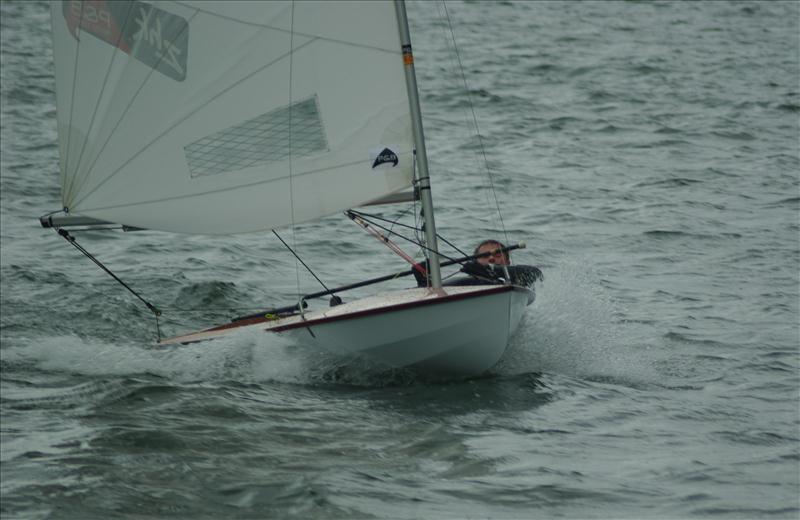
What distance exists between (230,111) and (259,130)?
0.27 m

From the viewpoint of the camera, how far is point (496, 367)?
31.2ft

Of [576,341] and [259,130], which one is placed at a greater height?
[259,130]

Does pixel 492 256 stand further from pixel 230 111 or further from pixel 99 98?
pixel 99 98

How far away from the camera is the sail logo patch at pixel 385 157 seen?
8.91 meters

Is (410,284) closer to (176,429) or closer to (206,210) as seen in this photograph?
(206,210)

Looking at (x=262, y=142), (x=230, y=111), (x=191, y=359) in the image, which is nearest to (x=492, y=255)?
(x=262, y=142)

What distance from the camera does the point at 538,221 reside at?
15.4 m

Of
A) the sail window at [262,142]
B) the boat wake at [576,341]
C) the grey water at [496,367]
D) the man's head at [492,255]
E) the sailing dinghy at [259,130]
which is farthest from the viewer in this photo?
the man's head at [492,255]

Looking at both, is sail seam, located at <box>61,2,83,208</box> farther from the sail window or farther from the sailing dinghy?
the sail window

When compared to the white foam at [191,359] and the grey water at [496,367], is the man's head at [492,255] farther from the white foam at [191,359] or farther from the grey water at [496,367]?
the white foam at [191,359]

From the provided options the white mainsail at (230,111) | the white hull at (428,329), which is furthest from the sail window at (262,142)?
the white hull at (428,329)

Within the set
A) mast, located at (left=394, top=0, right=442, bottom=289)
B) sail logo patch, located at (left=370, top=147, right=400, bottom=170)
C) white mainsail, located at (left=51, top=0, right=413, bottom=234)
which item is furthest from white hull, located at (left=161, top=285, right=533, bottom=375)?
sail logo patch, located at (left=370, top=147, right=400, bottom=170)

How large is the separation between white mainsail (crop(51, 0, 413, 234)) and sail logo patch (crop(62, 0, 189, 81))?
0.04 ft

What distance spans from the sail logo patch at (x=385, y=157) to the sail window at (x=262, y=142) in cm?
41
